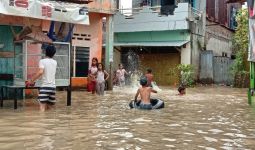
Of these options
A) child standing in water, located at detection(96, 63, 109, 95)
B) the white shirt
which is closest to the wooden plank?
the white shirt

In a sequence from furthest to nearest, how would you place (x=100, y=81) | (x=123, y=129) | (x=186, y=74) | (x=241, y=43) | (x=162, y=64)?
1. (x=162, y=64)
2. (x=186, y=74)
3. (x=241, y=43)
4. (x=100, y=81)
5. (x=123, y=129)

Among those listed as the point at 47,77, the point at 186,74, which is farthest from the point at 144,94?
the point at 186,74

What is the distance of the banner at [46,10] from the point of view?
1065cm

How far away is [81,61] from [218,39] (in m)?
14.1

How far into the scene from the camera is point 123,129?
7863 millimetres

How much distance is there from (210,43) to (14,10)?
21407mm

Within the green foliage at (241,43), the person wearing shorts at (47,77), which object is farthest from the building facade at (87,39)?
the green foliage at (241,43)

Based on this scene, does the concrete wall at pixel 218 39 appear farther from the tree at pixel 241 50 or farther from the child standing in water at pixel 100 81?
the child standing in water at pixel 100 81

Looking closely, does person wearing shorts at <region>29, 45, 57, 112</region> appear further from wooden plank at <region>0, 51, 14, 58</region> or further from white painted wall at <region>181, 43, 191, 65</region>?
white painted wall at <region>181, 43, 191, 65</region>

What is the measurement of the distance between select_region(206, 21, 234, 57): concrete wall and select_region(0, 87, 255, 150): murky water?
19.0 m

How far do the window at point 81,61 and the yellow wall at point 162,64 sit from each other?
29.6ft

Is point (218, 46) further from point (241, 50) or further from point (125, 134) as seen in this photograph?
point (125, 134)

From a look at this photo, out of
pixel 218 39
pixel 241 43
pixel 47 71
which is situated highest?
pixel 218 39

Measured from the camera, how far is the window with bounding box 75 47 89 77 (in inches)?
818
